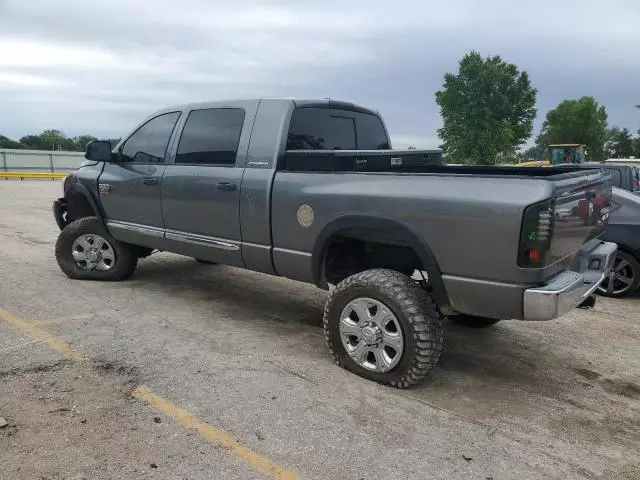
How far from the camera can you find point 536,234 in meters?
3.11

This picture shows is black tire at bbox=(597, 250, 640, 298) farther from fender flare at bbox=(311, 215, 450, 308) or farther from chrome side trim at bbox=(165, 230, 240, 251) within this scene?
chrome side trim at bbox=(165, 230, 240, 251)

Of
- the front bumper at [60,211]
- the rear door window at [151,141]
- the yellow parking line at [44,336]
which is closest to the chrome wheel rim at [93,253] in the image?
the front bumper at [60,211]

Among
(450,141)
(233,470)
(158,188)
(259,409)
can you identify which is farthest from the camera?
(450,141)

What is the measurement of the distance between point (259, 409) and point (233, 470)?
0.63 m

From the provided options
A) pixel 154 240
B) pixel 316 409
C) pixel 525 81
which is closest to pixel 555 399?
pixel 316 409

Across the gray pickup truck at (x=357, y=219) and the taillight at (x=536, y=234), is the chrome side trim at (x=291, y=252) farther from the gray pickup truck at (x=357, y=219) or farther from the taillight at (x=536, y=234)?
the taillight at (x=536, y=234)

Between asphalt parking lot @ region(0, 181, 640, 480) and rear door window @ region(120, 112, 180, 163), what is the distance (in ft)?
4.87

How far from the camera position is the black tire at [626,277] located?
650 centimetres

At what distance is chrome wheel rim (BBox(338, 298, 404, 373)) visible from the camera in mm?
3682

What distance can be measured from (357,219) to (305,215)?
502mm

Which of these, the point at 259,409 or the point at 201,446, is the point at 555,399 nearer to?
the point at 259,409

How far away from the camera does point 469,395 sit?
147 inches

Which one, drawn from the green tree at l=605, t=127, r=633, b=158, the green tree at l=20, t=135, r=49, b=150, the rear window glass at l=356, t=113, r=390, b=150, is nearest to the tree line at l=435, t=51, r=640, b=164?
the green tree at l=605, t=127, r=633, b=158

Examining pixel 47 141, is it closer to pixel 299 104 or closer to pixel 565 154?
pixel 565 154
